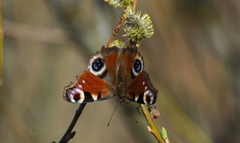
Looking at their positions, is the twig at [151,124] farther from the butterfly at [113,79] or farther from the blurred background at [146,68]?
the blurred background at [146,68]

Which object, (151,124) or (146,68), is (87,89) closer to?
(151,124)

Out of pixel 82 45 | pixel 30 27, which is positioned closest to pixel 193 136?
pixel 82 45

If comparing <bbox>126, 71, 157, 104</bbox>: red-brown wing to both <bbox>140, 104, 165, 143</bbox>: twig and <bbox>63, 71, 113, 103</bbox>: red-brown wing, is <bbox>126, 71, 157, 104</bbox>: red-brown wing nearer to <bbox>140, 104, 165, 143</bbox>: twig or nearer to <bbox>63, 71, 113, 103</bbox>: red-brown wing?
<bbox>140, 104, 165, 143</bbox>: twig

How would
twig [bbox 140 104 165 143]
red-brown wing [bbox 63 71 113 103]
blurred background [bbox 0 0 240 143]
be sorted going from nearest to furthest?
twig [bbox 140 104 165 143], red-brown wing [bbox 63 71 113 103], blurred background [bbox 0 0 240 143]

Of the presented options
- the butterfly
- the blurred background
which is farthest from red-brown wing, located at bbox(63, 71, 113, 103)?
the blurred background

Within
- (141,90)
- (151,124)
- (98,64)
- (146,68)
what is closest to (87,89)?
(98,64)

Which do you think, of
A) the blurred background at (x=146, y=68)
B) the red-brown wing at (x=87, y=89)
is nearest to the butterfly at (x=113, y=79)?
the red-brown wing at (x=87, y=89)

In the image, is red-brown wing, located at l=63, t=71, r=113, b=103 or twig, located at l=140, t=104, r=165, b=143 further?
red-brown wing, located at l=63, t=71, r=113, b=103
